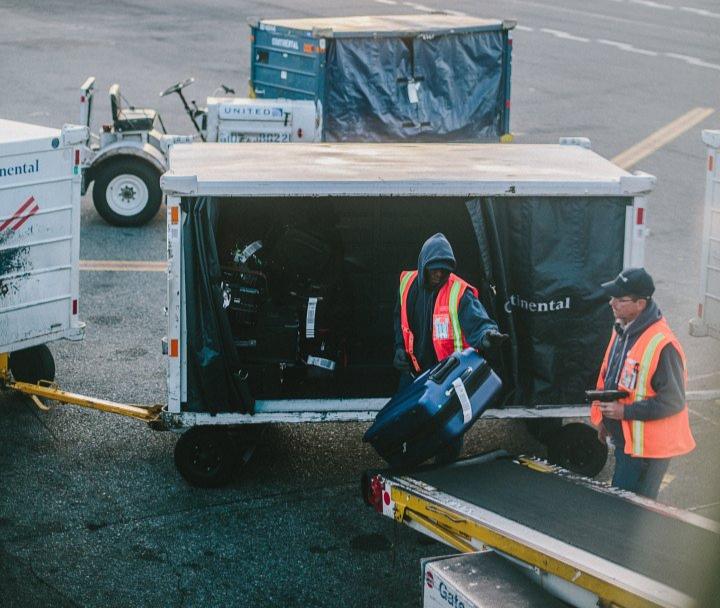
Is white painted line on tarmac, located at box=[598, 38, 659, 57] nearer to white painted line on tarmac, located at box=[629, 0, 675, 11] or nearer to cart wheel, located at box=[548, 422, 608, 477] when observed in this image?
white painted line on tarmac, located at box=[629, 0, 675, 11]

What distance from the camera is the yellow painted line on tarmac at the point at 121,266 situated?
13586mm

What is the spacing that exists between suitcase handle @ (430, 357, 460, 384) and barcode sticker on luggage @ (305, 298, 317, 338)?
1.72m

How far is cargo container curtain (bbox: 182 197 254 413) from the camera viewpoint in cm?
823

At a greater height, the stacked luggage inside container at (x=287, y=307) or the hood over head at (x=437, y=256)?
the hood over head at (x=437, y=256)

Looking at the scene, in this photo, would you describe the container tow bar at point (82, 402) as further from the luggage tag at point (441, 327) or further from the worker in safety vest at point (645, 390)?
the worker in safety vest at point (645, 390)

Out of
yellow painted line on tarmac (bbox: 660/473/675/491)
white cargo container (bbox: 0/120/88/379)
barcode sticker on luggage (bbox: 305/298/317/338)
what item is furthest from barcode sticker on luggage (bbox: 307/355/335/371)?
yellow painted line on tarmac (bbox: 660/473/675/491)

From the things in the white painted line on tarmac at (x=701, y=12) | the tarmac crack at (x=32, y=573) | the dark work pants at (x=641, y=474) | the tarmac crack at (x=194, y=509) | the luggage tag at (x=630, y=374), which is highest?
the white painted line on tarmac at (x=701, y=12)

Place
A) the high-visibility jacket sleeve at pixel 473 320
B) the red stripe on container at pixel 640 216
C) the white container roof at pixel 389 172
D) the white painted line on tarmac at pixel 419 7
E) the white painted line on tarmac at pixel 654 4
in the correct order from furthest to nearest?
the white painted line on tarmac at pixel 654 4, the white painted line on tarmac at pixel 419 7, the red stripe on container at pixel 640 216, the white container roof at pixel 389 172, the high-visibility jacket sleeve at pixel 473 320

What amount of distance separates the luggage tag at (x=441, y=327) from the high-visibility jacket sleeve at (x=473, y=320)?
9cm

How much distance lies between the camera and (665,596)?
A: 5637 mm

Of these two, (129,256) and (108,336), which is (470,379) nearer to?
(108,336)

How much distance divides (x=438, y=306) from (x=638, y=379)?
4.79ft

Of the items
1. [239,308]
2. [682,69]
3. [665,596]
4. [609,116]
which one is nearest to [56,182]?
[239,308]

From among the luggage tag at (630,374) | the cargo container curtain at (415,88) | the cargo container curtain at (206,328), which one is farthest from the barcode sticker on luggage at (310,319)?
the cargo container curtain at (415,88)
